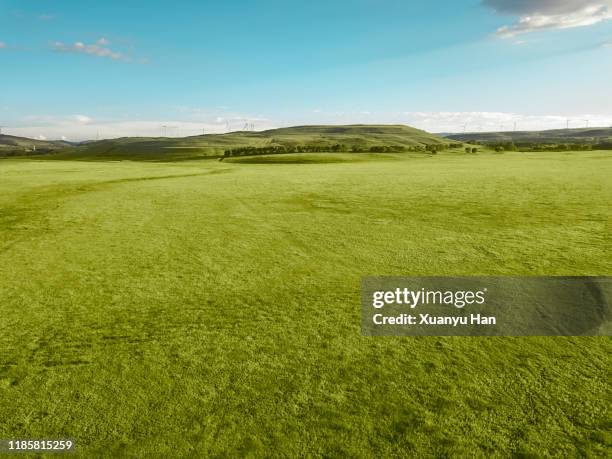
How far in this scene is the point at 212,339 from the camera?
8734 mm

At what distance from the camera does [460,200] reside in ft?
86.6

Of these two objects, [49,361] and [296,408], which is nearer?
[296,408]

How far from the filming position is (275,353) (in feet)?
26.5

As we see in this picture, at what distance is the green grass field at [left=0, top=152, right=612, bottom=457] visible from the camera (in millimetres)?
6004

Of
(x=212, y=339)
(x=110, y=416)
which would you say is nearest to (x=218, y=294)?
(x=212, y=339)

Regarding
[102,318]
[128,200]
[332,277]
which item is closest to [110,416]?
[102,318]

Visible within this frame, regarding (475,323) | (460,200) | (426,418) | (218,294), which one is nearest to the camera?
(426,418)

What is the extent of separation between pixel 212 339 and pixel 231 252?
6.53m

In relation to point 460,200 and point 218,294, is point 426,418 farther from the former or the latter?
point 460,200

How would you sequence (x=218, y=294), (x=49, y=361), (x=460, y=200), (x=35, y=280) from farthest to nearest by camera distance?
(x=460, y=200) → (x=35, y=280) → (x=218, y=294) → (x=49, y=361)

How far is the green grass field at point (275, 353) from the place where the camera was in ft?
19.7

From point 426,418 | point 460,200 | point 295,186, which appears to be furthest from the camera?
point 295,186

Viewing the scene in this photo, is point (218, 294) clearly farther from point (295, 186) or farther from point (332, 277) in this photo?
point (295, 186)

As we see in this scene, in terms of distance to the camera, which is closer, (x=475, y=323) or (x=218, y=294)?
(x=475, y=323)
